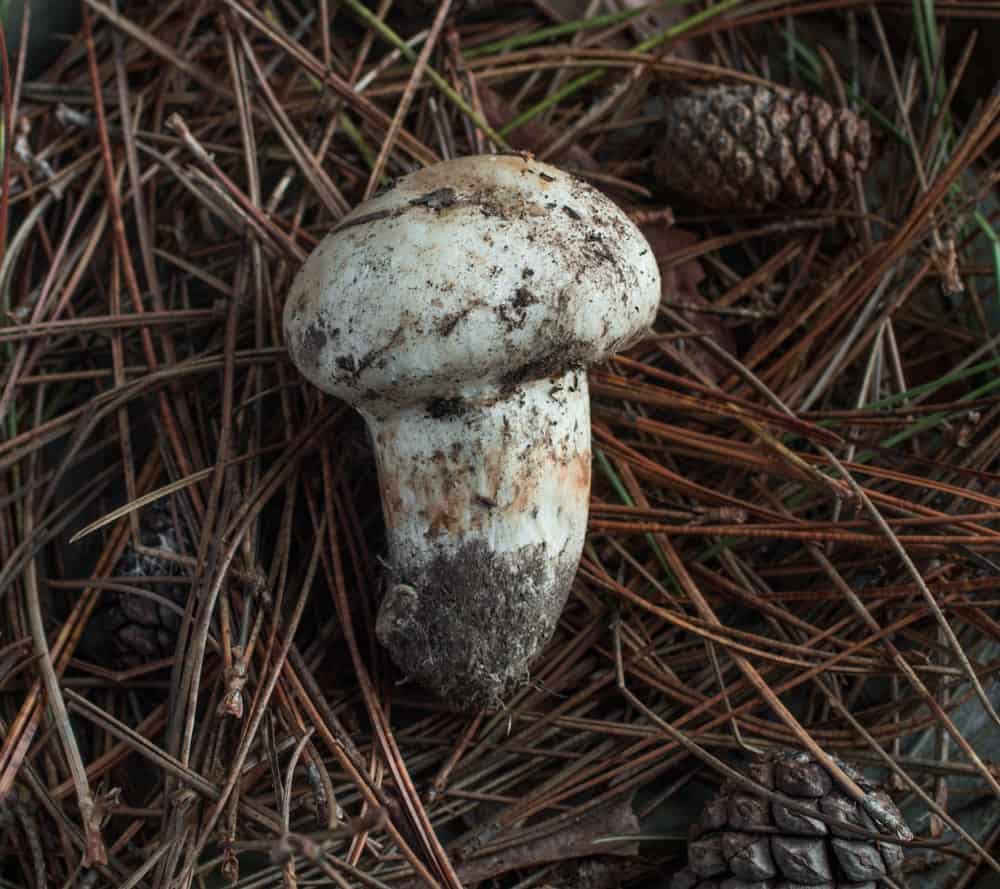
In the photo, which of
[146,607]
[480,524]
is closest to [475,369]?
[480,524]

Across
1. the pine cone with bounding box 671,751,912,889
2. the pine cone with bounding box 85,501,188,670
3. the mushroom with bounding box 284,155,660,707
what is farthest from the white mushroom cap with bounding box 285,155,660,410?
the pine cone with bounding box 671,751,912,889

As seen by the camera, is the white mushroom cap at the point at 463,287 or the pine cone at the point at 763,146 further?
the pine cone at the point at 763,146

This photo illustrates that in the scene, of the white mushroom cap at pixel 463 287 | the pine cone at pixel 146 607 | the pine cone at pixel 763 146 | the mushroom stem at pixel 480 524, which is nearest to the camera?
the white mushroom cap at pixel 463 287

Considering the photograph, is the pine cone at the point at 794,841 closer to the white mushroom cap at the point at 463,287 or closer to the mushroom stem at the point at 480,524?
the mushroom stem at the point at 480,524

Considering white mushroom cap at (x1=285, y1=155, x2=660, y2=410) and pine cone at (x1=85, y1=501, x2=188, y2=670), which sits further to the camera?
pine cone at (x1=85, y1=501, x2=188, y2=670)

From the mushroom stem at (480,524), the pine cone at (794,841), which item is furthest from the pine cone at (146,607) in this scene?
the pine cone at (794,841)

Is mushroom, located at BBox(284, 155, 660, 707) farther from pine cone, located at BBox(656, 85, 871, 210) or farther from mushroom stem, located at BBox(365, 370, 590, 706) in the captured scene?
pine cone, located at BBox(656, 85, 871, 210)

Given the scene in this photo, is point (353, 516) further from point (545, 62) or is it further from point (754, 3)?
point (754, 3)
